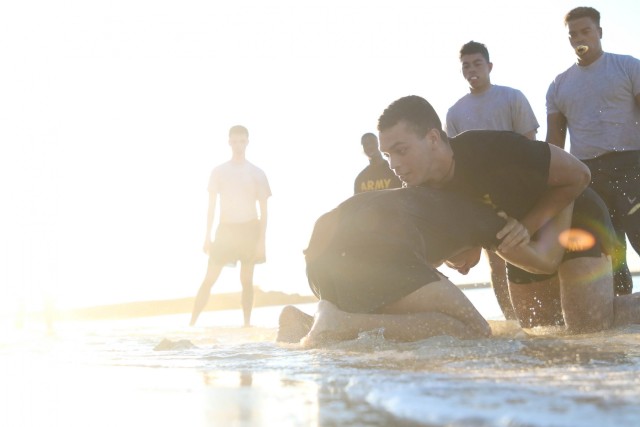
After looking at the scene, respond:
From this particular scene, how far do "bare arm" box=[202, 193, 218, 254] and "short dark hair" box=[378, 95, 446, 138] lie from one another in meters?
5.19

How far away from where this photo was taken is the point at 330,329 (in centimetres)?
346

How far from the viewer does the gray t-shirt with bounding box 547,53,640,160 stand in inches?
216

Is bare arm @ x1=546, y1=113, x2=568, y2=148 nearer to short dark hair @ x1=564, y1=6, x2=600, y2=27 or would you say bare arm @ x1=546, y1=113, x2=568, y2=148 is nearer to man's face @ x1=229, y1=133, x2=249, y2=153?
short dark hair @ x1=564, y1=6, x2=600, y2=27

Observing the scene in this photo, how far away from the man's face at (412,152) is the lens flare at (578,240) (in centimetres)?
87

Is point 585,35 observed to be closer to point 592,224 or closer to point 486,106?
point 486,106

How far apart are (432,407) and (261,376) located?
940mm

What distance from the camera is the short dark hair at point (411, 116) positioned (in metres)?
3.93

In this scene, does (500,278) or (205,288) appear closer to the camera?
(500,278)

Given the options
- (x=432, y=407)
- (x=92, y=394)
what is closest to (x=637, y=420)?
(x=432, y=407)

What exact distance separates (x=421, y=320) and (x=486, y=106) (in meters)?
3.14

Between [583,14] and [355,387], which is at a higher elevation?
[583,14]

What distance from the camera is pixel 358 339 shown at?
3.36 m

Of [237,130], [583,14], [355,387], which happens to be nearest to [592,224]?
[583,14]

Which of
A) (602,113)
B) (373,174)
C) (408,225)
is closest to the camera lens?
(408,225)
